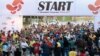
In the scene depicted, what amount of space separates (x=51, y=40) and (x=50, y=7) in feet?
9.94

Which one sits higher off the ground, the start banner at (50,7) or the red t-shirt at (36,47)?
the start banner at (50,7)

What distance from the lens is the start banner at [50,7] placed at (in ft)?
110

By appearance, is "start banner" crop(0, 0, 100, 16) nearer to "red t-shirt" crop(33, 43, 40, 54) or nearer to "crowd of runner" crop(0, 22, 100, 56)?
"crowd of runner" crop(0, 22, 100, 56)

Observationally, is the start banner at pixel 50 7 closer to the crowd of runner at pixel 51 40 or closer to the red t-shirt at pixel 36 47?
the crowd of runner at pixel 51 40

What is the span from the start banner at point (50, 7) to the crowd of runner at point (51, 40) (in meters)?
0.91

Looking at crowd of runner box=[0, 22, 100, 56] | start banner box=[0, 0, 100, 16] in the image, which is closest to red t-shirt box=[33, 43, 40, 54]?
crowd of runner box=[0, 22, 100, 56]

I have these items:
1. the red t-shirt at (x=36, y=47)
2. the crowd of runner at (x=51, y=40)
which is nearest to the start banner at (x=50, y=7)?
the crowd of runner at (x=51, y=40)

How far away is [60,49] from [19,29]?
4.08 meters

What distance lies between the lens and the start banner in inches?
1321

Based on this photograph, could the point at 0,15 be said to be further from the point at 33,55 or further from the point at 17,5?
the point at 33,55

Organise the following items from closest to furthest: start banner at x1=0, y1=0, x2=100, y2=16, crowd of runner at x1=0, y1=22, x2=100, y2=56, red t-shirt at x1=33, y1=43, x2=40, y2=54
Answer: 1. red t-shirt at x1=33, y1=43, x2=40, y2=54
2. crowd of runner at x1=0, y1=22, x2=100, y2=56
3. start banner at x1=0, y1=0, x2=100, y2=16

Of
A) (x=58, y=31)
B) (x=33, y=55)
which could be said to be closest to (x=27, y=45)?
(x=33, y=55)

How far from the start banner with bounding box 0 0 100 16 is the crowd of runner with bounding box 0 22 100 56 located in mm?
905

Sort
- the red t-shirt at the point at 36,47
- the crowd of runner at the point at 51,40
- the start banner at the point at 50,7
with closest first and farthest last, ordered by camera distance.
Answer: the red t-shirt at the point at 36,47, the crowd of runner at the point at 51,40, the start banner at the point at 50,7
